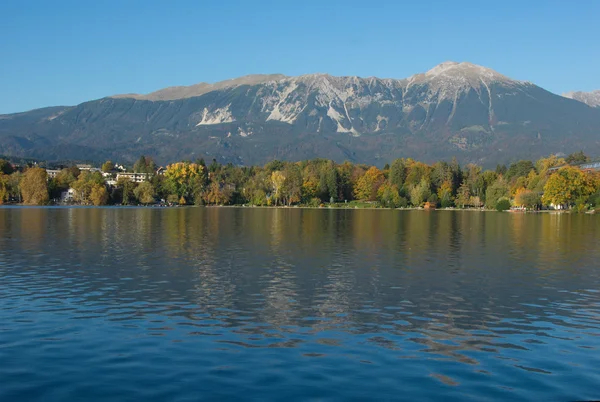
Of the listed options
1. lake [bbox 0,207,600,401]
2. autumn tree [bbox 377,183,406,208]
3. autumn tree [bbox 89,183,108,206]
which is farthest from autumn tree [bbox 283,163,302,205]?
lake [bbox 0,207,600,401]

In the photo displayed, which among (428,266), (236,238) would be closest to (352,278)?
(428,266)

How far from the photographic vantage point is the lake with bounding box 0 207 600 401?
607 inches

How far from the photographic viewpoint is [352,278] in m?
32.8

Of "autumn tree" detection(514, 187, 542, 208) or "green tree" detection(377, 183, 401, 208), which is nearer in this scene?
"autumn tree" detection(514, 187, 542, 208)

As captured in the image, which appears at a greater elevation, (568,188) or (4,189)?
(4,189)

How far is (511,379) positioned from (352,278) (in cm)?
1706

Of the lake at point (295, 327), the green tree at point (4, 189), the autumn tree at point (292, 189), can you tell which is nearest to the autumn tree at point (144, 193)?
the green tree at point (4, 189)

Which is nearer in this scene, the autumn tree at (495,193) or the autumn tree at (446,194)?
the autumn tree at (495,193)

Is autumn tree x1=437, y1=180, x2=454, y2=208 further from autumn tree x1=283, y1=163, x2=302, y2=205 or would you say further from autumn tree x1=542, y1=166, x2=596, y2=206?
autumn tree x1=283, y1=163, x2=302, y2=205

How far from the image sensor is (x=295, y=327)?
2133 centimetres

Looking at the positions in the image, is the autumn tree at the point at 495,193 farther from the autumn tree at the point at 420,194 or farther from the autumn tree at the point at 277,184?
the autumn tree at the point at 277,184

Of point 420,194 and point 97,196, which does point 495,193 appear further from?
point 97,196

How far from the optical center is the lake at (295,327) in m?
15.4

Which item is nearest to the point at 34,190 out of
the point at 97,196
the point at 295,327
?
the point at 97,196
